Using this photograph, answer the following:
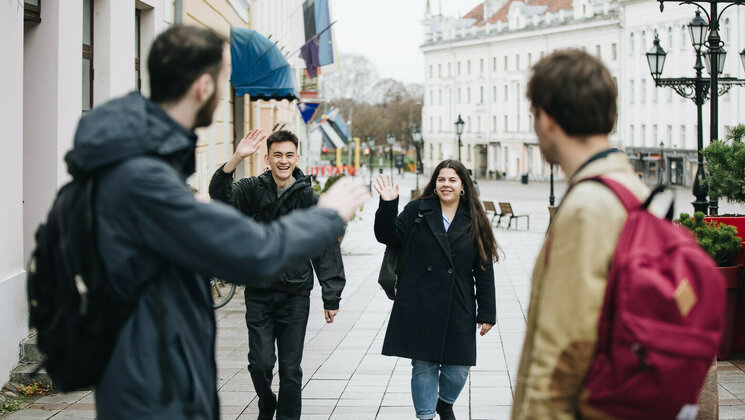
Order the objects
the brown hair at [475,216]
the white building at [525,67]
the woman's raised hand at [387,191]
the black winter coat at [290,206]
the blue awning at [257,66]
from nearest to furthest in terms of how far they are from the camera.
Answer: the woman's raised hand at [387,191], the brown hair at [475,216], the black winter coat at [290,206], the blue awning at [257,66], the white building at [525,67]

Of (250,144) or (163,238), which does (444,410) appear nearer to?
(250,144)

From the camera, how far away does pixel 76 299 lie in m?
2.60

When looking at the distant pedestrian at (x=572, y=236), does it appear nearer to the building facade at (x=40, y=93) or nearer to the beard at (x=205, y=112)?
the beard at (x=205, y=112)

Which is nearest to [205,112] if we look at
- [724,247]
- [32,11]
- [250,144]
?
[250,144]

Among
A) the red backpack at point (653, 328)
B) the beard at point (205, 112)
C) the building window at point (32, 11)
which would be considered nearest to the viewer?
the red backpack at point (653, 328)

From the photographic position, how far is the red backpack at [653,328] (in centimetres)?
233

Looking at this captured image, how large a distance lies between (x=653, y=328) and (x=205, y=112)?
1310 mm

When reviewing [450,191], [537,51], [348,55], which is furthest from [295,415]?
[348,55]

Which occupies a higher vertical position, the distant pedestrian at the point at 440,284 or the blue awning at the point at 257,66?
the blue awning at the point at 257,66

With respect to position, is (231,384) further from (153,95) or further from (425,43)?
(425,43)

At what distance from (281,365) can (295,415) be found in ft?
1.01

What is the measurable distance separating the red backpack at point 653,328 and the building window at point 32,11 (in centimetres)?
633

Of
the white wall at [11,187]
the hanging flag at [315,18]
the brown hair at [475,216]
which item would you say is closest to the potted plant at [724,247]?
the brown hair at [475,216]

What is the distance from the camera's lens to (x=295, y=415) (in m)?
6.06
